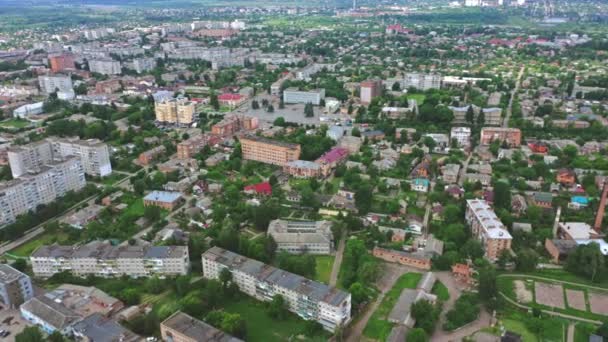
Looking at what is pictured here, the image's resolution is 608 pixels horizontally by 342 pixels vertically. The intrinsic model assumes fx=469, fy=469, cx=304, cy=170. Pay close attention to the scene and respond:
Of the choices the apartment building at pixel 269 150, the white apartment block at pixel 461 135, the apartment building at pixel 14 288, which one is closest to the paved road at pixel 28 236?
the apartment building at pixel 14 288

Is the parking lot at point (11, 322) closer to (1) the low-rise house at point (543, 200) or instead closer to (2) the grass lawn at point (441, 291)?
(2) the grass lawn at point (441, 291)

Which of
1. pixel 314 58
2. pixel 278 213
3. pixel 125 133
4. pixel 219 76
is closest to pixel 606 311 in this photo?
pixel 278 213

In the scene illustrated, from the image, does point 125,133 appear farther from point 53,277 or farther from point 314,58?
point 314,58

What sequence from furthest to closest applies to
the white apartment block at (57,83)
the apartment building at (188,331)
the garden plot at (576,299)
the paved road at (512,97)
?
the white apartment block at (57,83) → the paved road at (512,97) → the garden plot at (576,299) → the apartment building at (188,331)

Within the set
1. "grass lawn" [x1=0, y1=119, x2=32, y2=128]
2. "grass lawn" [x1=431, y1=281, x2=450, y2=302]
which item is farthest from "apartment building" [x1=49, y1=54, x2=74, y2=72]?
"grass lawn" [x1=431, y1=281, x2=450, y2=302]

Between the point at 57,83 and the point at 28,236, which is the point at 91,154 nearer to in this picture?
the point at 28,236
